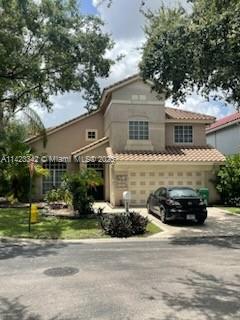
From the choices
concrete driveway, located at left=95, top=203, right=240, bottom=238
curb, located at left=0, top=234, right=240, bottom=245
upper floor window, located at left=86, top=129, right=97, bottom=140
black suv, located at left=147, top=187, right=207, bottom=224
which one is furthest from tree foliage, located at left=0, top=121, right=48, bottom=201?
curb, located at left=0, top=234, right=240, bottom=245

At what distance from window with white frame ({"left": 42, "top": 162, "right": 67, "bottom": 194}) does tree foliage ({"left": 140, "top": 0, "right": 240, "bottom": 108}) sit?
1401cm

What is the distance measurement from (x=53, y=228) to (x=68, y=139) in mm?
14668

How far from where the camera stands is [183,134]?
29.8 metres

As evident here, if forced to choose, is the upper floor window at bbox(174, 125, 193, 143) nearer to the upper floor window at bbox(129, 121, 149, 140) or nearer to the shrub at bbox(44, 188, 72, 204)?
the upper floor window at bbox(129, 121, 149, 140)

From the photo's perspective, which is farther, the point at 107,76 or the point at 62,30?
the point at 107,76

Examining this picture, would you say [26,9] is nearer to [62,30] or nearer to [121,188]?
[62,30]

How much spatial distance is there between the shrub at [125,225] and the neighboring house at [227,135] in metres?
18.1

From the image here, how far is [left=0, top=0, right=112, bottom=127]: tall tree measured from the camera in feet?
61.5

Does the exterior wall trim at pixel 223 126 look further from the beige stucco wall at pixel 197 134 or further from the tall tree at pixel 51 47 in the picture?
the tall tree at pixel 51 47

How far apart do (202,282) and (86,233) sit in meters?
7.81

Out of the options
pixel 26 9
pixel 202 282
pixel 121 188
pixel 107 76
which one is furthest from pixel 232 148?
pixel 202 282

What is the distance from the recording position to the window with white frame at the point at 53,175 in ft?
99.5

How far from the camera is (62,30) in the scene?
783 inches

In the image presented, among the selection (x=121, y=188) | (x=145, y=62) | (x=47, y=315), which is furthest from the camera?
(x=121, y=188)
